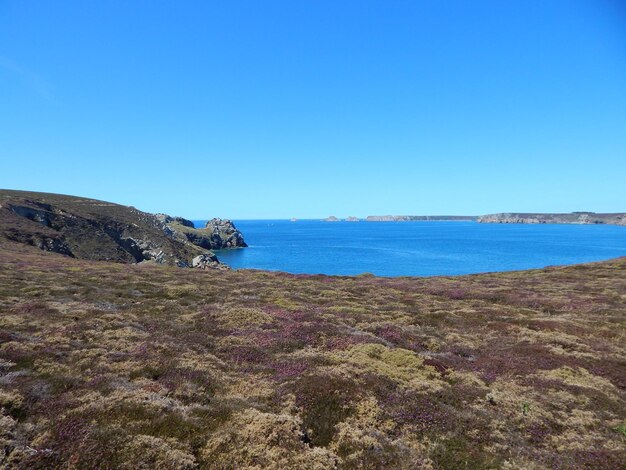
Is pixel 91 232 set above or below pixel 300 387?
above

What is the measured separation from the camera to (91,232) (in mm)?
114562

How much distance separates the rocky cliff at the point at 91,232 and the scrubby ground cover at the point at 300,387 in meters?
72.8

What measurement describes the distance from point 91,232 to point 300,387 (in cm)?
12546

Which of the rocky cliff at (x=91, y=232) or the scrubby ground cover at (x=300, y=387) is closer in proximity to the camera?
the scrubby ground cover at (x=300, y=387)

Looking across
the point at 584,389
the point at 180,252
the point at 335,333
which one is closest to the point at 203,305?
the point at 335,333

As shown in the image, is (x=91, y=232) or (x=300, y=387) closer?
(x=300, y=387)

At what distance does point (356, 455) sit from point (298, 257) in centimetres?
16197

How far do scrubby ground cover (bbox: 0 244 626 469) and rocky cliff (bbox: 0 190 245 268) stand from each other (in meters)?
72.8

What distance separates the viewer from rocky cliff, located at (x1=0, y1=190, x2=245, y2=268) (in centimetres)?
8588

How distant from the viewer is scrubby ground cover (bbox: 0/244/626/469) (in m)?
10.2

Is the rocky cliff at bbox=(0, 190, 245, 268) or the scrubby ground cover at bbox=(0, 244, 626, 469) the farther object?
the rocky cliff at bbox=(0, 190, 245, 268)

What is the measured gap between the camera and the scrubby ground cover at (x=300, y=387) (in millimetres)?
10234

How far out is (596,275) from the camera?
55.8 metres

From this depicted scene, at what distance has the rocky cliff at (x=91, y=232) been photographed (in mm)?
85875
